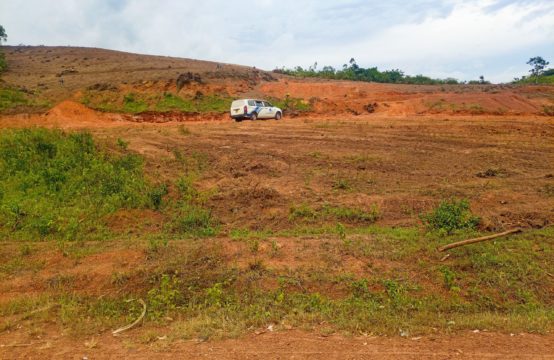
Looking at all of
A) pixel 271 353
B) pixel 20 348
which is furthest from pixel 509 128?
pixel 20 348

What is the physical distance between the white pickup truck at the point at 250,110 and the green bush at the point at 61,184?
9.81 m

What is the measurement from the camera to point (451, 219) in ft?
28.7

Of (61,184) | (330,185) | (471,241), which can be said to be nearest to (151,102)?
(61,184)

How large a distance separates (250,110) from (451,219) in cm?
1483

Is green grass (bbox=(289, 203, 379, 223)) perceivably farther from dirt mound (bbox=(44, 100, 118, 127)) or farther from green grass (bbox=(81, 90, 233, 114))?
green grass (bbox=(81, 90, 233, 114))

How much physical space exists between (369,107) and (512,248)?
59.9 ft

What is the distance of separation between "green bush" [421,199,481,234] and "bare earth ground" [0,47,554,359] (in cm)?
35

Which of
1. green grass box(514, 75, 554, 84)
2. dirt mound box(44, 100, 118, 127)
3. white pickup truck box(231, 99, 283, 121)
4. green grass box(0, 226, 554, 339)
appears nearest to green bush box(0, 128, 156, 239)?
green grass box(0, 226, 554, 339)

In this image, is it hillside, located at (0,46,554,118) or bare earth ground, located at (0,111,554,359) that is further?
hillside, located at (0,46,554,118)

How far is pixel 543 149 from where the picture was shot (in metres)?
15.0

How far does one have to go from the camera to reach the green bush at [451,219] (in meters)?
8.73

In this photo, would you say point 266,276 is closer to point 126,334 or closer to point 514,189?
point 126,334

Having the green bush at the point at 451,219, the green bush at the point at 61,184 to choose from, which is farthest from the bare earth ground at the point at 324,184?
the green bush at the point at 61,184

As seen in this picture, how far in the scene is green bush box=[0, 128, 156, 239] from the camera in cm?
955
